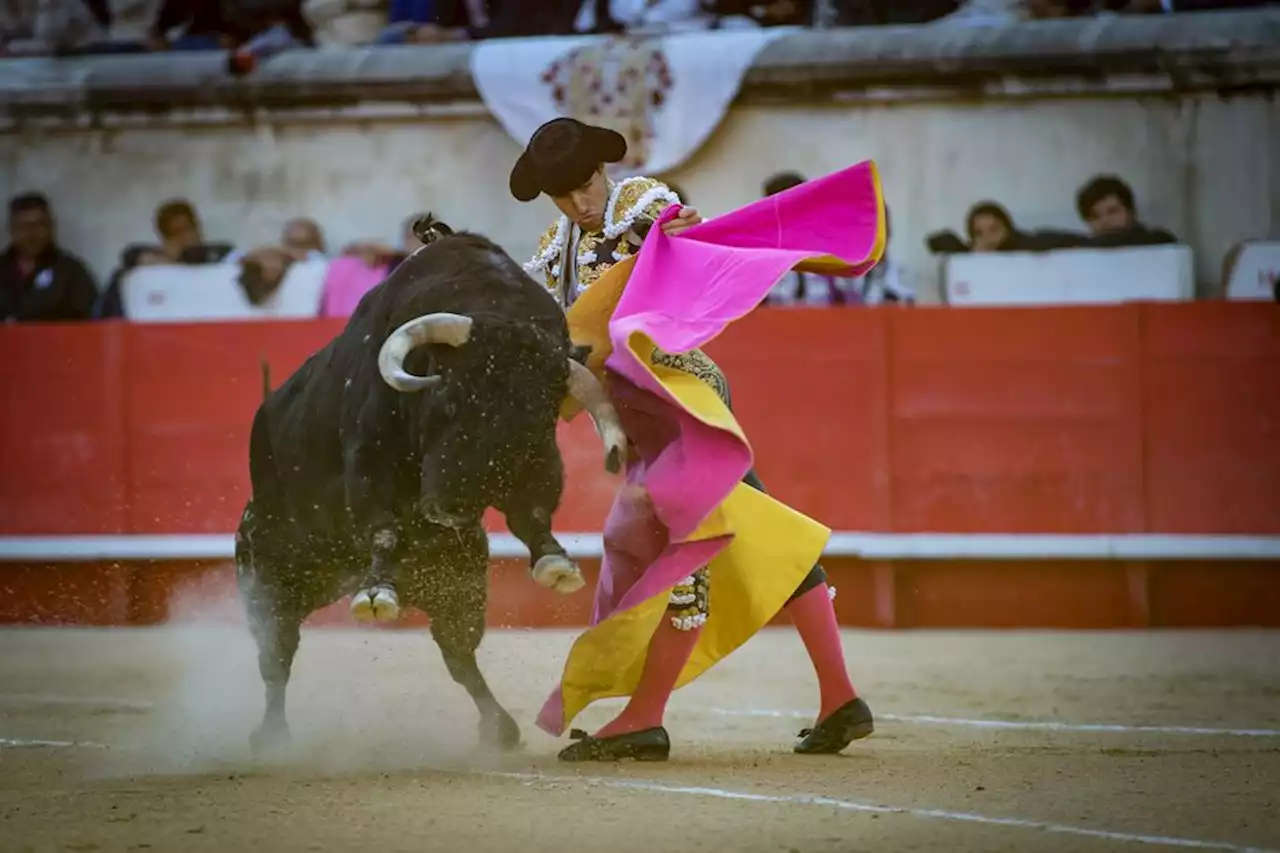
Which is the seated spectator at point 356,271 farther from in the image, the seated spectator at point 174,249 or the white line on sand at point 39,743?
the white line on sand at point 39,743

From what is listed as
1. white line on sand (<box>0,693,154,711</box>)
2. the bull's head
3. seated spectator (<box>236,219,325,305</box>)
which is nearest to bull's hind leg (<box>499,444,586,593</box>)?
the bull's head

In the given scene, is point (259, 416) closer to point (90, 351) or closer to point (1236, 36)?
point (90, 351)

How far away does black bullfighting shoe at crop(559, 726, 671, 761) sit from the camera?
3889mm

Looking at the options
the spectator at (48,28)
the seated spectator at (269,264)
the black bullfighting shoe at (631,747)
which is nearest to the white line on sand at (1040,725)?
the black bullfighting shoe at (631,747)

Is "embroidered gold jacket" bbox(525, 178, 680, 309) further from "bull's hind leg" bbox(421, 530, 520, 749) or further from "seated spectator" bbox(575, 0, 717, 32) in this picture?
"seated spectator" bbox(575, 0, 717, 32)

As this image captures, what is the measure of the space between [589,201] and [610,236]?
9 centimetres

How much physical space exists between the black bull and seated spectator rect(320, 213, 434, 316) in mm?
3476

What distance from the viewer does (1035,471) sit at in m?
7.10

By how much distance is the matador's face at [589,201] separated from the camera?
3.90 meters

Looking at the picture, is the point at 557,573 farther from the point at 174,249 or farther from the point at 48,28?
the point at 48,28

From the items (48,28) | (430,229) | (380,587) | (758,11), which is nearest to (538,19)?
(758,11)

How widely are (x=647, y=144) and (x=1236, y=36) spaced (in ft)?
7.14

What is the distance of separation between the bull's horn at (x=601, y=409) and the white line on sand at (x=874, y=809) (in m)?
0.53

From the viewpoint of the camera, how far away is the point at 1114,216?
757 cm
